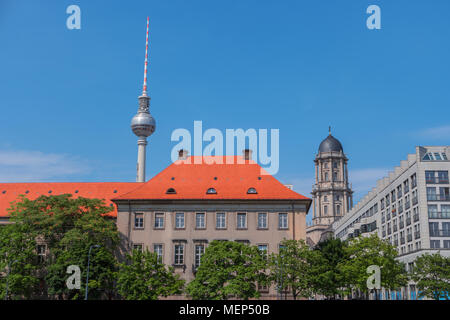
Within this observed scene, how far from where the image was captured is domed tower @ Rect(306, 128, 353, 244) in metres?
167

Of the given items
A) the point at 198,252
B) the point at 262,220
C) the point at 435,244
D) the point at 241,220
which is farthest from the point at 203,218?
the point at 435,244

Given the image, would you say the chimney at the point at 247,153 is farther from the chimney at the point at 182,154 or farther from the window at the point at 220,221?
the window at the point at 220,221

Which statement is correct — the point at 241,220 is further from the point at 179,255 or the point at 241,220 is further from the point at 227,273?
the point at 227,273

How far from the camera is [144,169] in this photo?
4373 inches

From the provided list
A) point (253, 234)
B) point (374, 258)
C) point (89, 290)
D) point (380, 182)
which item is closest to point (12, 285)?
point (89, 290)

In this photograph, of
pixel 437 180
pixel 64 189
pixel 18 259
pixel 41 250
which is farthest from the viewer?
pixel 437 180

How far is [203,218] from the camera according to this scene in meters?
61.8

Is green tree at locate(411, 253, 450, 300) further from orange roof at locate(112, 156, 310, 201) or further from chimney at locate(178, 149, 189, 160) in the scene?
chimney at locate(178, 149, 189, 160)

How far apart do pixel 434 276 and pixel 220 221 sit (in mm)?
26417

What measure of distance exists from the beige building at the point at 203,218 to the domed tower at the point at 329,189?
106 m

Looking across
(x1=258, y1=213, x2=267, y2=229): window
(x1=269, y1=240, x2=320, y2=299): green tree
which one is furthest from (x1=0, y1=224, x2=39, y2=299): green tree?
(x1=269, y1=240, x2=320, y2=299): green tree

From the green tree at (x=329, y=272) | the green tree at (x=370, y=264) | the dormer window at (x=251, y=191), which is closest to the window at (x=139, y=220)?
the dormer window at (x=251, y=191)
